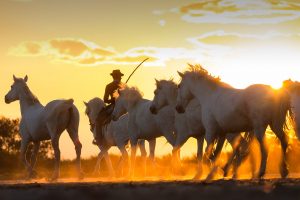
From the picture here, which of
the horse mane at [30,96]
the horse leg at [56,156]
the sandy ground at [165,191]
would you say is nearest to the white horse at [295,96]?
the horse leg at [56,156]

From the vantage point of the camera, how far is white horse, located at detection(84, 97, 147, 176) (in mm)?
25156

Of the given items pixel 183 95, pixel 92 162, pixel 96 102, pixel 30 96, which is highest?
pixel 30 96

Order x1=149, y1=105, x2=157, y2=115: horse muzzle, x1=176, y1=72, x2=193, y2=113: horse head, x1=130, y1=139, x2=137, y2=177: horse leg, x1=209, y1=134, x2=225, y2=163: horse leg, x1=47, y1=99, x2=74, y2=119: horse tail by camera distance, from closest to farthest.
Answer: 1. x1=209, y1=134, x2=225, y2=163: horse leg
2. x1=176, y1=72, x2=193, y2=113: horse head
3. x1=47, y1=99, x2=74, y2=119: horse tail
4. x1=149, y1=105, x2=157, y2=115: horse muzzle
5. x1=130, y1=139, x2=137, y2=177: horse leg

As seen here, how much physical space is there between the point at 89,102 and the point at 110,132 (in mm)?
1399

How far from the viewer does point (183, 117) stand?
19.7m

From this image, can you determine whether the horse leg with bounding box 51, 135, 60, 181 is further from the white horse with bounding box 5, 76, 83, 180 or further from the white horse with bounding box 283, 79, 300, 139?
the white horse with bounding box 283, 79, 300, 139

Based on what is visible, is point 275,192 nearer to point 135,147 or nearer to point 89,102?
point 135,147

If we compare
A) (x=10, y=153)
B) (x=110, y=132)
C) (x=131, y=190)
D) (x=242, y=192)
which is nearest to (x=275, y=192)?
(x=242, y=192)

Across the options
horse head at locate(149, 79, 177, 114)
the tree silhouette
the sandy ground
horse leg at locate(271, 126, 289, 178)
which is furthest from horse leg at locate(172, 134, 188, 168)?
the tree silhouette

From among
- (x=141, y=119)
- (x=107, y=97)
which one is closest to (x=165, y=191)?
(x=141, y=119)

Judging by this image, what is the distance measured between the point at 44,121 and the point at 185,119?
4382 mm

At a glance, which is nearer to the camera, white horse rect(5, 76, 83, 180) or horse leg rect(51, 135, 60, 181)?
horse leg rect(51, 135, 60, 181)

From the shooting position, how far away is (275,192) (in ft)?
35.3

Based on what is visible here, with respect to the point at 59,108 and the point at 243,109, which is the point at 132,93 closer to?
the point at 59,108
